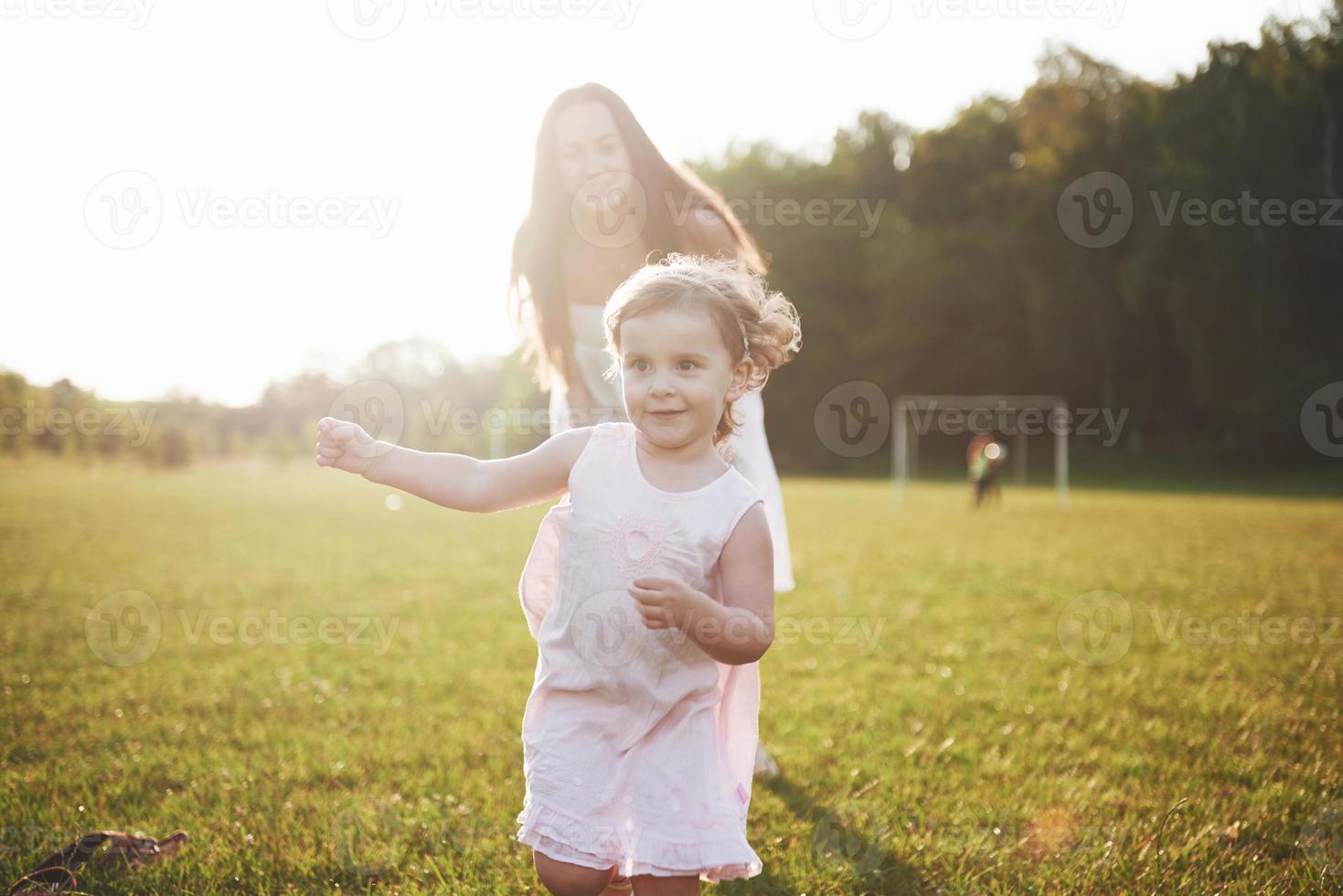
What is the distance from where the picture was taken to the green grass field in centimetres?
273

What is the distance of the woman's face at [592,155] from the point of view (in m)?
3.41

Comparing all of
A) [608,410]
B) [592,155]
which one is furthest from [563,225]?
[608,410]

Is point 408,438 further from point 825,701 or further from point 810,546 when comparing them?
point 825,701

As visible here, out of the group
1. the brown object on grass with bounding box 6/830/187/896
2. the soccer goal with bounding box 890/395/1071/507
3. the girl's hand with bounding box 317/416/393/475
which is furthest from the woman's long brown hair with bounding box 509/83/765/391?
the soccer goal with bounding box 890/395/1071/507

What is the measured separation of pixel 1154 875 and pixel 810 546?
28.5 ft

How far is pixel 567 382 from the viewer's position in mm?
3607

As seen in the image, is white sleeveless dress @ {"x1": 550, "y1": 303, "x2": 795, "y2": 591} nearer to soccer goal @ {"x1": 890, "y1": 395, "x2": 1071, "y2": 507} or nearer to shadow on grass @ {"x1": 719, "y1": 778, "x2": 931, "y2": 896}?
shadow on grass @ {"x1": 719, "y1": 778, "x2": 931, "y2": 896}

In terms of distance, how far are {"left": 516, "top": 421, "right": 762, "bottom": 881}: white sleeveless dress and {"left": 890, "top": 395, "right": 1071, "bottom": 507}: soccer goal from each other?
32267 mm

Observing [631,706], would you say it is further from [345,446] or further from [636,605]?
[345,446]

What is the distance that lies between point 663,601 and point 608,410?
1872mm

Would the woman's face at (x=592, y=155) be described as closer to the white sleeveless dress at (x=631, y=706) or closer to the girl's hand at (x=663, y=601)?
the white sleeveless dress at (x=631, y=706)

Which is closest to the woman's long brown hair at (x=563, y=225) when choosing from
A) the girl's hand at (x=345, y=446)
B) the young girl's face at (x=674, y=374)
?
the young girl's face at (x=674, y=374)

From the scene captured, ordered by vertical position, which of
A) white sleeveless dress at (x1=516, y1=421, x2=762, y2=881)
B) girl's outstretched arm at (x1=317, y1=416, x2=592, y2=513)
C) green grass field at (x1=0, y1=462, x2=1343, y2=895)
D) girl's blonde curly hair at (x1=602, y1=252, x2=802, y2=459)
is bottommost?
green grass field at (x1=0, y1=462, x2=1343, y2=895)

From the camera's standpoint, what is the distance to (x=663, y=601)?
180 centimetres
